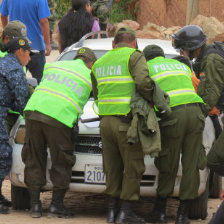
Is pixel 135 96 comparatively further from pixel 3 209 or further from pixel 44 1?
pixel 44 1

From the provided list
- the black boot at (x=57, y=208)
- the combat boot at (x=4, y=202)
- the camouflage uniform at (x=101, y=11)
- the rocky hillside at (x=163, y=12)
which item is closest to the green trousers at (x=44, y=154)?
the black boot at (x=57, y=208)

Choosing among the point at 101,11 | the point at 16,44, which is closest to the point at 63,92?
the point at 16,44

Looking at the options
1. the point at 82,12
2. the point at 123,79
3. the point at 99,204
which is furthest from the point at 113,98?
the point at 82,12

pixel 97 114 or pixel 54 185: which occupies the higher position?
pixel 97 114

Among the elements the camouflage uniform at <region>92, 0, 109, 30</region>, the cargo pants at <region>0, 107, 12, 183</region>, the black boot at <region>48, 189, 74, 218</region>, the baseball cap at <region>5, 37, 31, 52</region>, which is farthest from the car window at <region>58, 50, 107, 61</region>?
the camouflage uniform at <region>92, 0, 109, 30</region>

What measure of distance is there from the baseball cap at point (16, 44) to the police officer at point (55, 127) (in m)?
0.57

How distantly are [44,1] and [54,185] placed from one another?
4176mm

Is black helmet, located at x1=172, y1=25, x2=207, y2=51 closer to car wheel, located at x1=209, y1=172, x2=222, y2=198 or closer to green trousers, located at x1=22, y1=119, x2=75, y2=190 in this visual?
green trousers, located at x1=22, y1=119, x2=75, y2=190

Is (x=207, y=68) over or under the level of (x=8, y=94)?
over

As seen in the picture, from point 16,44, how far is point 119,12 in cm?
1798

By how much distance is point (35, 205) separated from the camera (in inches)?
305

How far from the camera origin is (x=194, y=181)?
Answer: 24.4ft

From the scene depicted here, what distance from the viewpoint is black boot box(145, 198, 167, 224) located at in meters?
7.60

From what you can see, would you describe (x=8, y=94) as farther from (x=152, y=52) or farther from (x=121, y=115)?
(x=152, y=52)
